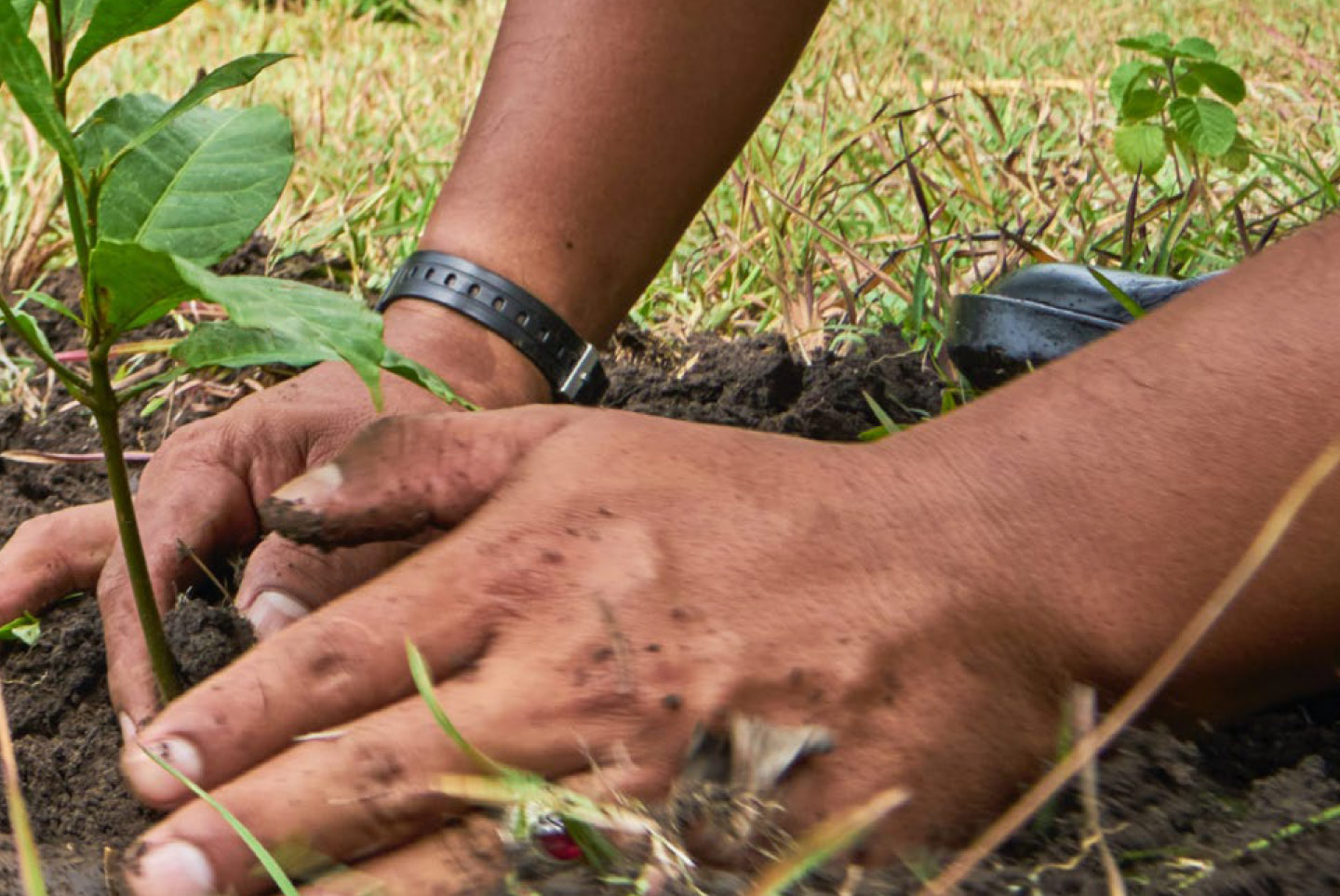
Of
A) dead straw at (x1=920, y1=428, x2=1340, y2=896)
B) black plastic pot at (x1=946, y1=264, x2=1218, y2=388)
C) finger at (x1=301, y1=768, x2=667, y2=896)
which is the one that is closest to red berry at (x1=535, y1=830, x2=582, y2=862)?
finger at (x1=301, y1=768, x2=667, y2=896)

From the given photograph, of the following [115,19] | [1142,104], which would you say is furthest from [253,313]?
[1142,104]

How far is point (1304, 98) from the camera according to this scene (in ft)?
11.3

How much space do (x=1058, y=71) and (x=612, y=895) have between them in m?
3.47

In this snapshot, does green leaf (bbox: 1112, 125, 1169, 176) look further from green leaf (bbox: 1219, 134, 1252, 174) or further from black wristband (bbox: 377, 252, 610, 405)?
black wristband (bbox: 377, 252, 610, 405)

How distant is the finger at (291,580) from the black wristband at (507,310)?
39cm

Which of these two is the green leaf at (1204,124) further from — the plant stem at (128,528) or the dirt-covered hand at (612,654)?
the plant stem at (128,528)

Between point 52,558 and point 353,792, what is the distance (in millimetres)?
688

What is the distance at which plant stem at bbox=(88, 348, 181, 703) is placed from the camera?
1009 millimetres

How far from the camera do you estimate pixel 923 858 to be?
95cm

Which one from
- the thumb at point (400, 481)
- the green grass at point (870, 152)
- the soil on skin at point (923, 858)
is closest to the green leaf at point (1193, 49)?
the green grass at point (870, 152)

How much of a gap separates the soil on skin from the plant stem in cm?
5

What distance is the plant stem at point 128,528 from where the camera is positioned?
101cm

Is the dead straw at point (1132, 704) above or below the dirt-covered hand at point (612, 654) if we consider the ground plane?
above

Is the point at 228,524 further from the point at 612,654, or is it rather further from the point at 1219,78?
the point at 1219,78
